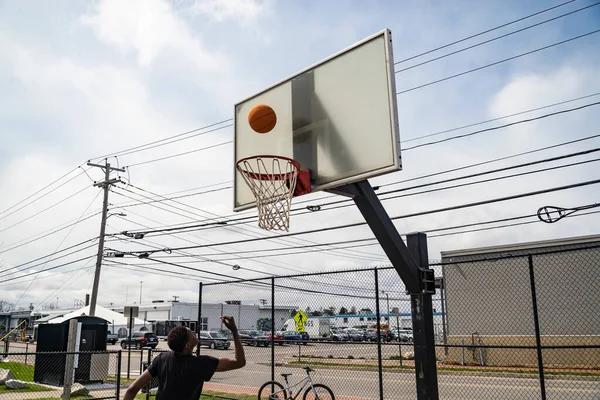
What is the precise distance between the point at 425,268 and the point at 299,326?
5651mm

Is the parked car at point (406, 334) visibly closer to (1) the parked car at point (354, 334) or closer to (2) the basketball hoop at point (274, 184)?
(1) the parked car at point (354, 334)

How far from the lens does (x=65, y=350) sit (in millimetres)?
16469

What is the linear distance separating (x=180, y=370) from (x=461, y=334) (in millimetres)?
18781

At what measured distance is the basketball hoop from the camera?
6414mm

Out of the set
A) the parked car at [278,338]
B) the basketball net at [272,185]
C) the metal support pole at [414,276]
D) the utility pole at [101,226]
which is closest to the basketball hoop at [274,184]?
the basketball net at [272,185]

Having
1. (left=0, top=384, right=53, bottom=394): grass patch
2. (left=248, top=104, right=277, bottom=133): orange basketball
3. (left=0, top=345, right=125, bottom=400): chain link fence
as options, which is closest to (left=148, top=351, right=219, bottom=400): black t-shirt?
(left=248, top=104, right=277, bottom=133): orange basketball

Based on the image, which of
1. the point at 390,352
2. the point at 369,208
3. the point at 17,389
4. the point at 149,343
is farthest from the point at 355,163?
the point at 149,343

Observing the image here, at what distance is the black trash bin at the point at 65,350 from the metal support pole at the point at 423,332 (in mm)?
13401

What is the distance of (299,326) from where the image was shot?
11.3 metres

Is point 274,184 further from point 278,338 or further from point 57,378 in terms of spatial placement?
point 57,378

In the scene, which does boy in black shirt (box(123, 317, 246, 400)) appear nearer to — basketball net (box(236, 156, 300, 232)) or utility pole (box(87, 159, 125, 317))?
basketball net (box(236, 156, 300, 232))

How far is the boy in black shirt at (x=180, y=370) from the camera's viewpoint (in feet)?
12.9

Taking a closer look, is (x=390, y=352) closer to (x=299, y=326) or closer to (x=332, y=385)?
(x=332, y=385)

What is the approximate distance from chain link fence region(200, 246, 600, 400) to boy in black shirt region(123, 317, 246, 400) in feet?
17.8
